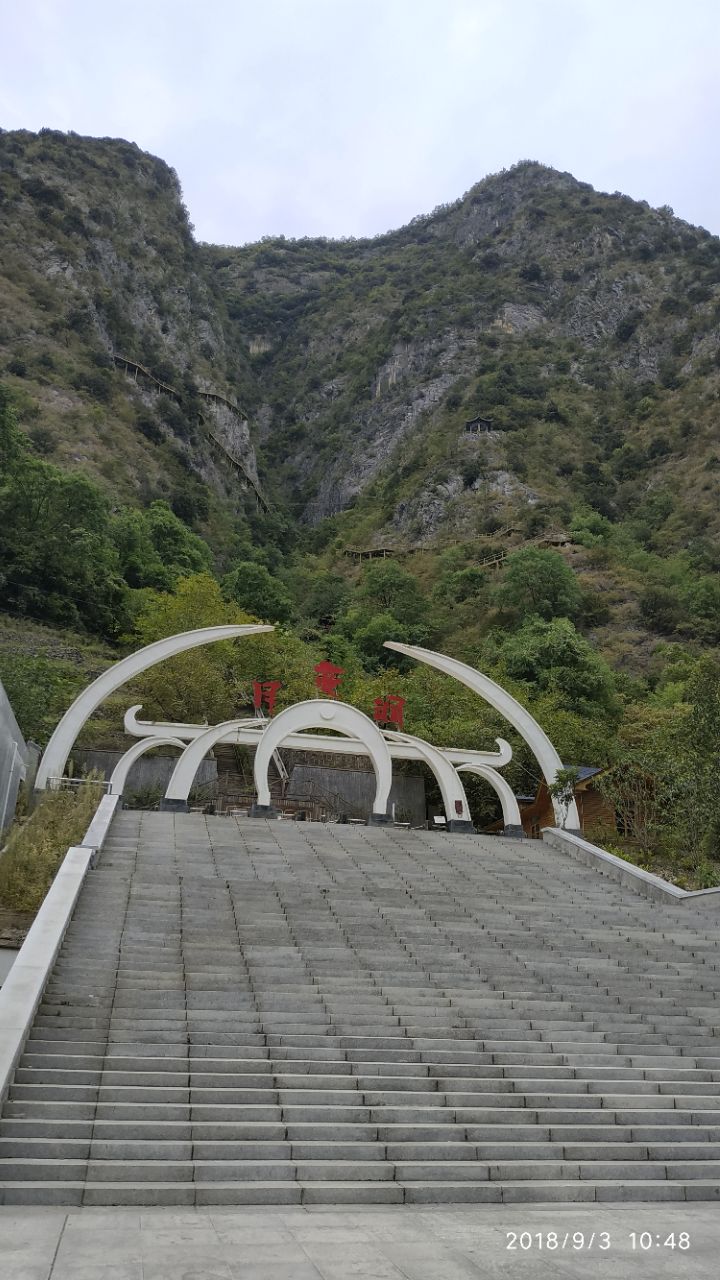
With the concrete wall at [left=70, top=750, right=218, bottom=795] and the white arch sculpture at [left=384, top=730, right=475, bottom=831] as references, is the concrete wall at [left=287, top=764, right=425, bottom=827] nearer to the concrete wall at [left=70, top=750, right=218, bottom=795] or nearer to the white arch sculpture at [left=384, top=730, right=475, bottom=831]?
the concrete wall at [left=70, top=750, right=218, bottom=795]

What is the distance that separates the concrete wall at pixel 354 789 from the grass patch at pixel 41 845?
382 inches

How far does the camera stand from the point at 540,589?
153 ft

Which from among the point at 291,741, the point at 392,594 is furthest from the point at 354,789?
the point at 392,594

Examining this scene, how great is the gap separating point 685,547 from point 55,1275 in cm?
5672

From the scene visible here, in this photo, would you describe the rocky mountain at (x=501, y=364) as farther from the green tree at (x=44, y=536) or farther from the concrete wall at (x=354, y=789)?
the concrete wall at (x=354, y=789)

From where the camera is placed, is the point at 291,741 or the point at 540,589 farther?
the point at 540,589

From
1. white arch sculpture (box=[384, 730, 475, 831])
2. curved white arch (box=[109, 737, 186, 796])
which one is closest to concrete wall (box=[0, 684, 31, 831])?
curved white arch (box=[109, 737, 186, 796])

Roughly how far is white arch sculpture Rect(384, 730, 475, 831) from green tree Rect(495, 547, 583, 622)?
26.3 meters

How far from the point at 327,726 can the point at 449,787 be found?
3160 mm

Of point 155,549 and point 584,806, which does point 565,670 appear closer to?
point 584,806

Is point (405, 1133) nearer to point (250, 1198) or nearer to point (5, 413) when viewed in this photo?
point (250, 1198)

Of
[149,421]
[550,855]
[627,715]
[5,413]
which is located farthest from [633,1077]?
[149,421]

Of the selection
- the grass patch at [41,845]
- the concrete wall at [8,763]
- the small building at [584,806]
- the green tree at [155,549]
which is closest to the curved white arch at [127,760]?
the grass patch at [41,845]

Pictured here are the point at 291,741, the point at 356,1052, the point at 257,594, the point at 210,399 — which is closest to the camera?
the point at 356,1052
